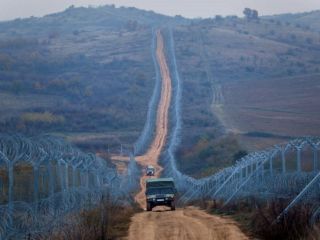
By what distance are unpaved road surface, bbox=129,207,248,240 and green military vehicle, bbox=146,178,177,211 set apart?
9.97 meters

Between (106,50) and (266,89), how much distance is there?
64216 millimetres

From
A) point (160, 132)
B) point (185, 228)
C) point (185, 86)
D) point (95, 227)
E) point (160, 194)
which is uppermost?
point (185, 86)

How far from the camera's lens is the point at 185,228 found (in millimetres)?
25625

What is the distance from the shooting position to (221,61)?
484ft

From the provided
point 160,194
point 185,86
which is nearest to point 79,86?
point 185,86

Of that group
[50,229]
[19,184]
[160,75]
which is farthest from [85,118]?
[50,229]

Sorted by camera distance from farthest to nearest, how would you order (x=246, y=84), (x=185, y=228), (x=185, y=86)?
(x=185, y=86) < (x=246, y=84) < (x=185, y=228)

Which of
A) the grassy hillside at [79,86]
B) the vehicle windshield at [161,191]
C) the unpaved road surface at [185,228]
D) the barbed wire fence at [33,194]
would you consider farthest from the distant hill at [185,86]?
the barbed wire fence at [33,194]

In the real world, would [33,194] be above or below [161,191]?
above

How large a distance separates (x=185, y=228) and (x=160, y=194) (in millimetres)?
16807

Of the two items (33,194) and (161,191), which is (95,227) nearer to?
(33,194)

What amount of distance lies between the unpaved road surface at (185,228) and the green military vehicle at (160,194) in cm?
997

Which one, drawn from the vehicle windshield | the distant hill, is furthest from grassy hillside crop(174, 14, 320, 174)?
the vehicle windshield

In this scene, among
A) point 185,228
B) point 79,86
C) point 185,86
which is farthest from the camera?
point 185,86
